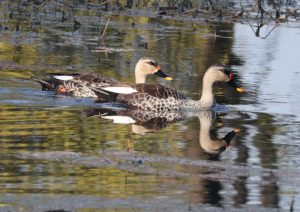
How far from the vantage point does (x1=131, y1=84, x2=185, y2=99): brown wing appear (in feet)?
52.3

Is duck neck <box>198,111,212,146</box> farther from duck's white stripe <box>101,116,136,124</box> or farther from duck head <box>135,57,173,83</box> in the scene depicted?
duck head <box>135,57,173,83</box>

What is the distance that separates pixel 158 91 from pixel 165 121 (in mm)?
1309

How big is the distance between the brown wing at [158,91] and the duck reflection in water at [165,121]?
278mm

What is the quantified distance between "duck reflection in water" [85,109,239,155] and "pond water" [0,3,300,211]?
74 millimetres

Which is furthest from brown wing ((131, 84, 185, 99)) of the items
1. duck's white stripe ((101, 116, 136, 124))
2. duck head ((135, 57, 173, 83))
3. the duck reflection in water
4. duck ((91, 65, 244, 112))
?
duck's white stripe ((101, 116, 136, 124))

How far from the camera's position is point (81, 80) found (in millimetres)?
16859

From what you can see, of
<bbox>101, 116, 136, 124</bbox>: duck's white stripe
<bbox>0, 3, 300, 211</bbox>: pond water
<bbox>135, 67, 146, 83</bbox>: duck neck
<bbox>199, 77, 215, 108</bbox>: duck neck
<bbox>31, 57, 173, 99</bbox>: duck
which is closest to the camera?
<bbox>0, 3, 300, 211</bbox>: pond water

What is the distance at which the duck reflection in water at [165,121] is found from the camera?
41.9 ft

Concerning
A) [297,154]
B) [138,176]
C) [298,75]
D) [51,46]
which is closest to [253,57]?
[298,75]

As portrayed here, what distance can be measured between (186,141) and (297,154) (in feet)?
4.58

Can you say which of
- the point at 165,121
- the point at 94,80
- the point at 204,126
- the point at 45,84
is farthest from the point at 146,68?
the point at 204,126

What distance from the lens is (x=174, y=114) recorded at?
15.7m

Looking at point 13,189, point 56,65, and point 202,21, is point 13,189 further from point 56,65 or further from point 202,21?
point 202,21

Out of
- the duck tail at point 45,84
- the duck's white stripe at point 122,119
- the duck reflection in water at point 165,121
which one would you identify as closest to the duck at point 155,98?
the duck reflection in water at point 165,121
